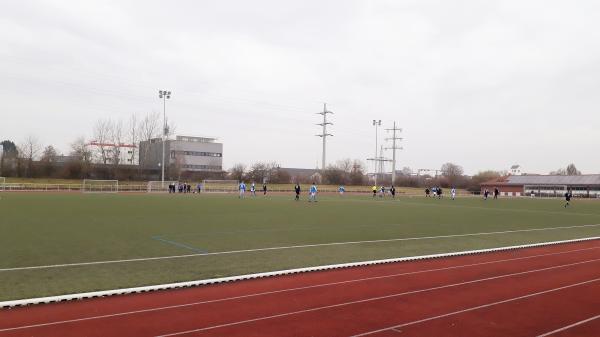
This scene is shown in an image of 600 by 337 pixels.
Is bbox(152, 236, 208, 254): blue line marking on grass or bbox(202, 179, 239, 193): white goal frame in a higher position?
bbox(202, 179, 239, 193): white goal frame

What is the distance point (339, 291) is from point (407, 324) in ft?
6.67

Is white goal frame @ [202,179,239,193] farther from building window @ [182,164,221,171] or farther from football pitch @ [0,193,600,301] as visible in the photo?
football pitch @ [0,193,600,301]

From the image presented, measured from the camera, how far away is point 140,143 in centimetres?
8206

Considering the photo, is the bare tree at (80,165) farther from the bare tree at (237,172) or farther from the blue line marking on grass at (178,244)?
the blue line marking on grass at (178,244)

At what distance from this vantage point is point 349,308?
7.41m

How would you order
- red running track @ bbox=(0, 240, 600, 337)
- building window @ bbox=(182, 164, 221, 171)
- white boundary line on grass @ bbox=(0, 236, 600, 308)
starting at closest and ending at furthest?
red running track @ bbox=(0, 240, 600, 337) → white boundary line on grass @ bbox=(0, 236, 600, 308) → building window @ bbox=(182, 164, 221, 171)

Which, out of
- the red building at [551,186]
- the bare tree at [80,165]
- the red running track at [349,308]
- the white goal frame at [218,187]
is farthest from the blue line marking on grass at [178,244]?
the red building at [551,186]

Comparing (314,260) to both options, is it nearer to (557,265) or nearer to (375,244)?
(375,244)

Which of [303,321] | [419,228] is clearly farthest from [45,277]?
[419,228]

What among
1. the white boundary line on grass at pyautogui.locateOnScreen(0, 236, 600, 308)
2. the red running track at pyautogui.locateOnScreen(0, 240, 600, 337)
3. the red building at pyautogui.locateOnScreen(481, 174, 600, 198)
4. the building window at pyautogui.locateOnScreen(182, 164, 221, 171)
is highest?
the building window at pyautogui.locateOnScreen(182, 164, 221, 171)

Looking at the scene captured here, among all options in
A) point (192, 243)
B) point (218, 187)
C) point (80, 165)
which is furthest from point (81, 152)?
point (192, 243)

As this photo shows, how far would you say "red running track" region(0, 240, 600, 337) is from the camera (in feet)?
20.7

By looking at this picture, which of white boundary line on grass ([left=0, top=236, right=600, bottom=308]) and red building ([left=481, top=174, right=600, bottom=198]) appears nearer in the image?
white boundary line on grass ([left=0, top=236, right=600, bottom=308])

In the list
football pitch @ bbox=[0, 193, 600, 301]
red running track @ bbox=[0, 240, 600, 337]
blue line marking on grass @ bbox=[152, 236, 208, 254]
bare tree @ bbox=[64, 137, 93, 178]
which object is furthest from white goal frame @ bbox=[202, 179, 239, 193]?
red running track @ bbox=[0, 240, 600, 337]
